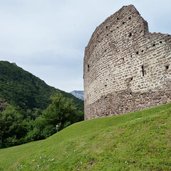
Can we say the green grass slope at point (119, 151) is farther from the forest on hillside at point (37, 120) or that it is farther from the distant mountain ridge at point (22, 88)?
the distant mountain ridge at point (22, 88)

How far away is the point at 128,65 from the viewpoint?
90.2 ft

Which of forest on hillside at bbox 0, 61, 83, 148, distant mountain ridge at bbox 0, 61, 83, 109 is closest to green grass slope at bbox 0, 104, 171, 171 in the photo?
forest on hillside at bbox 0, 61, 83, 148

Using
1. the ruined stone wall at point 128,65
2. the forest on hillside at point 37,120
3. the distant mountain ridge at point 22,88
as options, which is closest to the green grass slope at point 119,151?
the ruined stone wall at point 128,65

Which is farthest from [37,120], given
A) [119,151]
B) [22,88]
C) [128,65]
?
[22,88]

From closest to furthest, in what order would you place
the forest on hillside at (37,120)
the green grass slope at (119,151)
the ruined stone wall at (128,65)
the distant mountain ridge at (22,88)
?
the green grass slope at (119,151) < the ruined stone wall at (128,65) < the forest on hillside at (37,120) < the distant mountain ridge at (22,88)

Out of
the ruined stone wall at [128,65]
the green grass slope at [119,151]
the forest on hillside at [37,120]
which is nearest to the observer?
the green grass slope at [119,151]

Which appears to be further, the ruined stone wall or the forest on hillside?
the forest on hillside

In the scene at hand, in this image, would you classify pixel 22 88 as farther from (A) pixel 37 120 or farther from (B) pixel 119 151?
(B) pixel 119 151

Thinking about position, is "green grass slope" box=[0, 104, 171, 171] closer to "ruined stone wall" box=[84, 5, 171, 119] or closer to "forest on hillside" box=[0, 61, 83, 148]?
"ruined stone wall" box=[84, 5, 171, 119]

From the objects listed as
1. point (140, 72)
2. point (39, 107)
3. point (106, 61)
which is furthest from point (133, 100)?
point (39, 107)

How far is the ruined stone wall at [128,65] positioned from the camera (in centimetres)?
2427

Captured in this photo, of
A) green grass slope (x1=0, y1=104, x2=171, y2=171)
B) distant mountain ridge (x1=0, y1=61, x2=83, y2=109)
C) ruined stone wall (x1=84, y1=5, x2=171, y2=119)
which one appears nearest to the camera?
green grass slope (x1=0, y1=104, x2=171, y2=171)

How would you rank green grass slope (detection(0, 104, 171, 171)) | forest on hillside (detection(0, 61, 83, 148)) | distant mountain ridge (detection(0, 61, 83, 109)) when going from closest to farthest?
1. green grass slope (detection(0, 104, 171, 171))
2. forest on hillside (detection(0, 61, 83, 148))
3. distant mountain ridge (detection(0, 61, 83, 109))

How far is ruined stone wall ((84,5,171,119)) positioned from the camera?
24.3 m
